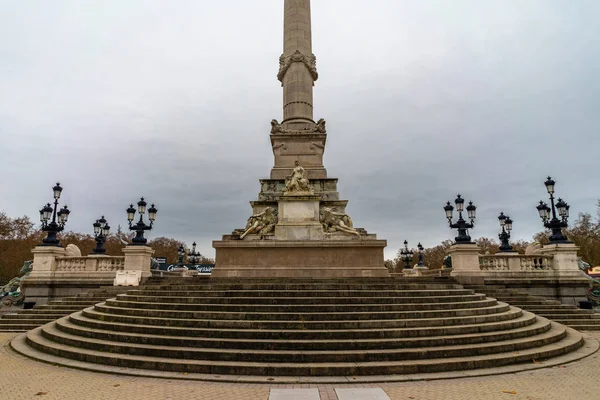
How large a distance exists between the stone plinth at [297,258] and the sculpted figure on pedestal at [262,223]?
1308 millimetres

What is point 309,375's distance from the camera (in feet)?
23.9

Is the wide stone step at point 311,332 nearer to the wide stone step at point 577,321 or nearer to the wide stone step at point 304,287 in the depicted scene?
the wide stone step at point 304,287

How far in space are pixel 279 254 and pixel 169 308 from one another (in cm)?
679

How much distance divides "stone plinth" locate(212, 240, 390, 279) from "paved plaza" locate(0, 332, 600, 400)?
8.69 metres

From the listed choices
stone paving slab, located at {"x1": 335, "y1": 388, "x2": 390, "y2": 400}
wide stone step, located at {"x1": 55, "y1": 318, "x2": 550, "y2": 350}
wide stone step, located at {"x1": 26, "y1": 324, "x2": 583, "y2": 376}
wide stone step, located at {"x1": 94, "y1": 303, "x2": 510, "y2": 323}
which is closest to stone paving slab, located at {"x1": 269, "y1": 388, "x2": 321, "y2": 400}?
stone paving slab, located at {"x1": 335, "y1": 388, "x2": 390, "y2": 400}

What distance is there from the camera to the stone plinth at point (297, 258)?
16.0m

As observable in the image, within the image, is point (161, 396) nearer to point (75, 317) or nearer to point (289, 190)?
point (75, 317)

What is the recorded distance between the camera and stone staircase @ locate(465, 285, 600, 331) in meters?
13.5

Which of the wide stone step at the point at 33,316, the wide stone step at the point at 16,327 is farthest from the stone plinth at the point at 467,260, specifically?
the wide stone step at the point at 16,327

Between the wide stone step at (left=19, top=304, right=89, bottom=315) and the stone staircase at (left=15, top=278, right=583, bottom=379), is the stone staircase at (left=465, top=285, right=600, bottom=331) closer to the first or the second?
the stone staircase at (left=15, top=278, right=583, bottom=379)

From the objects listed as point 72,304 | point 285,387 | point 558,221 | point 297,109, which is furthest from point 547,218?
point 72,304

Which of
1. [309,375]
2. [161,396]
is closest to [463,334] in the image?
[309,375]

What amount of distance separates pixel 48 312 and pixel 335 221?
1352 cm

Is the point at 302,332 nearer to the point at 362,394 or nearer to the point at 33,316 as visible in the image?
the point at 362,394
